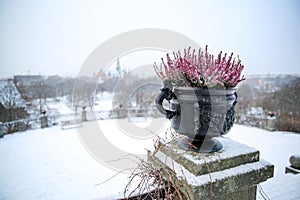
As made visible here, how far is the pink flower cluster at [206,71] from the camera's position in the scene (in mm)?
725

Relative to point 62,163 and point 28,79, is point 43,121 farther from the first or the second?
point 62,163

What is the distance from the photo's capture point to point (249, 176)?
2.40ft

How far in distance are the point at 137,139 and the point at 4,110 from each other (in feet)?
18.8

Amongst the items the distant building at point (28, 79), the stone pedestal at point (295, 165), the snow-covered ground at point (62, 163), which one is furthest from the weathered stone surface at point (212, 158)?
the distant building at point (28, 79)

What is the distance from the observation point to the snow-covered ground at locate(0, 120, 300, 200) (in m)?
2.71

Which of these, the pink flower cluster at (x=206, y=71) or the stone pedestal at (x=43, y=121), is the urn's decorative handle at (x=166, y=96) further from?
the stone pedestal at (x=43, y=121)

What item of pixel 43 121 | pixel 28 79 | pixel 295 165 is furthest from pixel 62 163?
pixel 28 79

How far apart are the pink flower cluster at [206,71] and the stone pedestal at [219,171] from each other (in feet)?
1.02

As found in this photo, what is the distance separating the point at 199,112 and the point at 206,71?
18 centimetres

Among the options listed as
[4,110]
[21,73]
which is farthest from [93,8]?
[4,110]

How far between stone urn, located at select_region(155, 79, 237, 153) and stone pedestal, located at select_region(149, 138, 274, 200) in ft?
0.22

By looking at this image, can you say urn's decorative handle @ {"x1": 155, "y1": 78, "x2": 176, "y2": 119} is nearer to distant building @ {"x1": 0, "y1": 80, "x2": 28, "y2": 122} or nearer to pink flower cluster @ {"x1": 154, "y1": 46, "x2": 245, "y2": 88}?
pink flower cluster @ {"x1": 154, "y1": 46, "x2": 245, "y2": 88}

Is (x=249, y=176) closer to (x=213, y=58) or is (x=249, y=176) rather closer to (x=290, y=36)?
(x=213, y=58)

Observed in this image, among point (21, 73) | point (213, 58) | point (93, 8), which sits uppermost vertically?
Result: point (93, 8)
